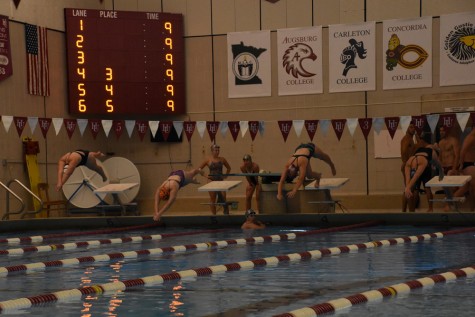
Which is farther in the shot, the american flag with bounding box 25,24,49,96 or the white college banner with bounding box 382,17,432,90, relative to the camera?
the white college banner with bounding box 382,17,432,90

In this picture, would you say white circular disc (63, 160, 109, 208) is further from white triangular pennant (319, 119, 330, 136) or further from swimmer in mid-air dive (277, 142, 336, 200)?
swimmer in mid-air dive (277, 142, 336, 200)

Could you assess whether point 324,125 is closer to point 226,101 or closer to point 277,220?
point 277,220

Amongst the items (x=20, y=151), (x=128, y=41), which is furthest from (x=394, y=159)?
(x=20, y=151)

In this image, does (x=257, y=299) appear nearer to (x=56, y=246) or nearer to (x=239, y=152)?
(x=56, y=246)

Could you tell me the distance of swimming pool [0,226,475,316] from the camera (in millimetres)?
7668

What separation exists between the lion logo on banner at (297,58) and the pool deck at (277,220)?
5548mm

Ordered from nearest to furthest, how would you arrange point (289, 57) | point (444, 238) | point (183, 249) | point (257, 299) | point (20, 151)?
point (257, 299) → point (183, 249) → point (444, 238) → point (20, 151) → point (289, 57)

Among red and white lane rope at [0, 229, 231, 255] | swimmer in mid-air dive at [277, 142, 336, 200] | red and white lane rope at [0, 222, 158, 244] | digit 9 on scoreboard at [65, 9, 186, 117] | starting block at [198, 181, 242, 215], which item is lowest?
red and white lane rope at [0, 222, 158, 244]

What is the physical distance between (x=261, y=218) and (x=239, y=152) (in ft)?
18.3

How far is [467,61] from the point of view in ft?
71.6

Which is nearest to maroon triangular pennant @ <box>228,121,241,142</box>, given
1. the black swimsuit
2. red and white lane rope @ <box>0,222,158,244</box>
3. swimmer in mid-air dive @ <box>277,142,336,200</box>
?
swimmer in mid-air dive @ <box>277,142,336,200</box>

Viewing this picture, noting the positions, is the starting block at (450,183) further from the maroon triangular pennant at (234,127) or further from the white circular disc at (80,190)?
the white circular disc at (80,190)

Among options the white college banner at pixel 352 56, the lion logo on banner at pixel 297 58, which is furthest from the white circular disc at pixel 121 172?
the white college banner at pixel 352 56

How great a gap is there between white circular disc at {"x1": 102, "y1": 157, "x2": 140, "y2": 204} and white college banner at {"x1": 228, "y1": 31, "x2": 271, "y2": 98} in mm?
2992
